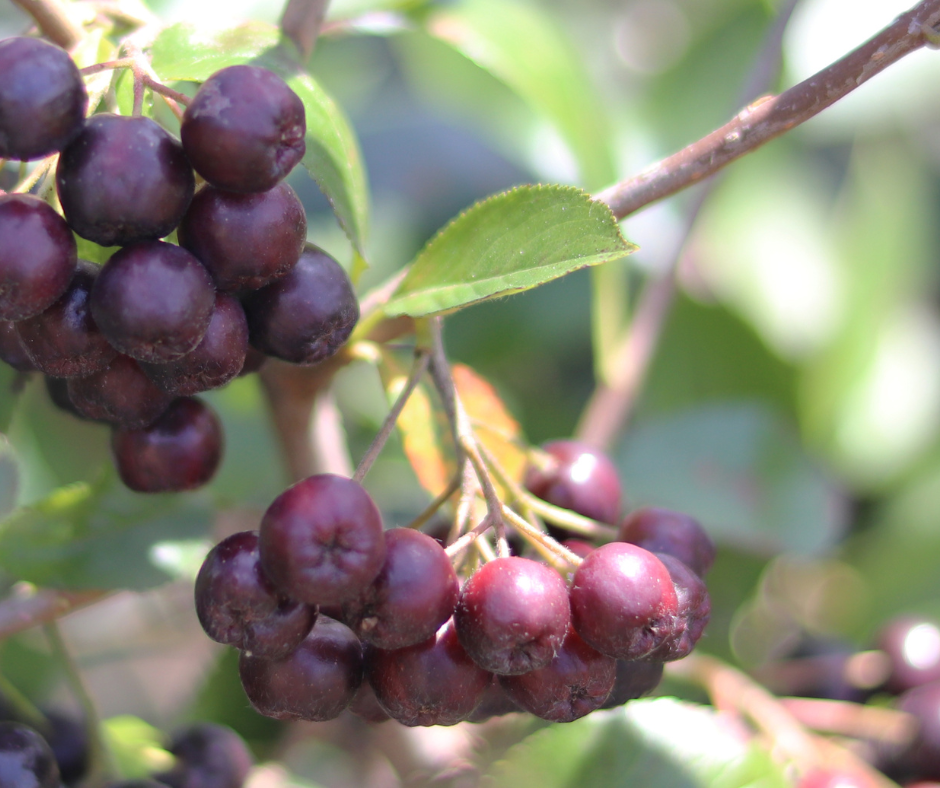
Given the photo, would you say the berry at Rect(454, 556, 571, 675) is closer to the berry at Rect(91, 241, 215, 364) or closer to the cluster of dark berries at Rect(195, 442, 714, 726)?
the cluster of dark berries at Rect(195, 442, 714, 726)

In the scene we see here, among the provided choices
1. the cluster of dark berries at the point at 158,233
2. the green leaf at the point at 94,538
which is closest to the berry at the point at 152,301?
the cluster of dark berries at the point at 158,233

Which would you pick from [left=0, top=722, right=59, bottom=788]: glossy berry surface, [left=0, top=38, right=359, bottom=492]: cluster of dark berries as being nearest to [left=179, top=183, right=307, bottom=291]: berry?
[left=0, top=38, right=359, bottom=492]: cluster of dark berries

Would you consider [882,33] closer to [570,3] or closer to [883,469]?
[883,469]

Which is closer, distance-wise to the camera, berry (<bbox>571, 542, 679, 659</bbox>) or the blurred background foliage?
berry (<bbox>571, 542, 679, 659</bbox>)

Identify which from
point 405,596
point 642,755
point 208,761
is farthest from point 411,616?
point 208,761

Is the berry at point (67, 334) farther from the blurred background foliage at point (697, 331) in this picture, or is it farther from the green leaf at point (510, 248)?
the blurred background foliage at point (697, 331)
